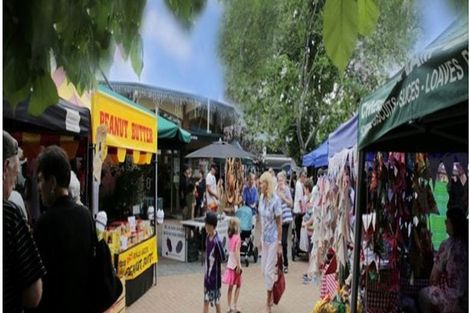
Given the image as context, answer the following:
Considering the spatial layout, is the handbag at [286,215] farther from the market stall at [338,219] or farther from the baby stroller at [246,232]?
the market stall at [338,219]

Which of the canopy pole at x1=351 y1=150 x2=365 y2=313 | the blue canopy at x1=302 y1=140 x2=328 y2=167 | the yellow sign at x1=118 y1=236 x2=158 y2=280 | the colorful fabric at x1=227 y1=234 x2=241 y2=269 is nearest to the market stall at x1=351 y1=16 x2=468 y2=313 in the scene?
the canopy pole at x1=351 y1=150 x2=365 y2=313

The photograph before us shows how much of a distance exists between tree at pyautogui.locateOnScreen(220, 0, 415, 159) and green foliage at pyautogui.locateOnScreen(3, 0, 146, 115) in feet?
1.12

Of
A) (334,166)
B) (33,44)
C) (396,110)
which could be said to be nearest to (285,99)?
(334,166)

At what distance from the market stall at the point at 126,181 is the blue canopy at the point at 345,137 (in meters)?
2.50

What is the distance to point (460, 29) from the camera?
6.49 ft

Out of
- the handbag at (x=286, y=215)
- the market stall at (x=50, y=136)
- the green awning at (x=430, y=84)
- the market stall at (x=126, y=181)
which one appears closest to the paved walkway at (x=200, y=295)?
the market stall at (x=126, y=181)

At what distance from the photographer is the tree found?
1.47 metres

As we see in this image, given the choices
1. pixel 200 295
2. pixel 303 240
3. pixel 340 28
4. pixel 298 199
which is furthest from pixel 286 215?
pixel 340 28

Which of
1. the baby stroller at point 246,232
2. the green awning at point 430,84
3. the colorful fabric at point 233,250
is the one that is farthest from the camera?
the baby stroller at point 246,232

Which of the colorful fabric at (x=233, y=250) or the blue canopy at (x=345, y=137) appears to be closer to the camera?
the blue canopy at (x=345, y=137)

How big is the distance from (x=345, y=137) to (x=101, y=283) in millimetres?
3108

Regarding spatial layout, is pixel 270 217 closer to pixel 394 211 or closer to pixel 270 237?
pixel 270 237

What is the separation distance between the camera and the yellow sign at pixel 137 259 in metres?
6.46

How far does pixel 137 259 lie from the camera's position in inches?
280
